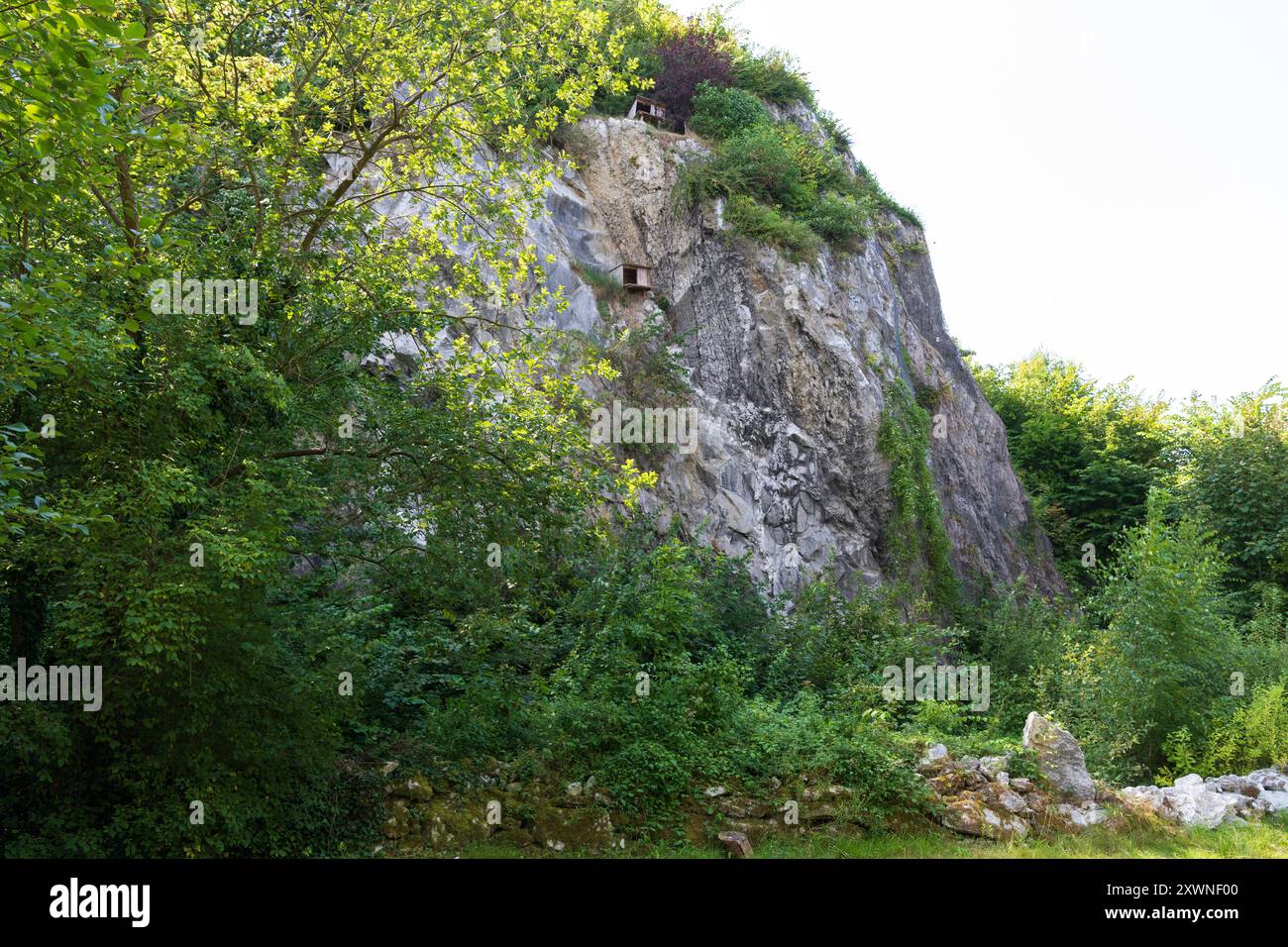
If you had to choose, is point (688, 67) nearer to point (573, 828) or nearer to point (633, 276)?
point (633, 276)

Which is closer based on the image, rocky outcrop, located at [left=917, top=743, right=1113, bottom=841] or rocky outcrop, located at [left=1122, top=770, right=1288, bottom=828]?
rocky outcrop, located at [left=917, top=743, right=1113, bottom=841]

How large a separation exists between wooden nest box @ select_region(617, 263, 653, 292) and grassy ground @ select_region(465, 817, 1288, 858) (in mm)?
14978

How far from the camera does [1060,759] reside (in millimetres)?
10109

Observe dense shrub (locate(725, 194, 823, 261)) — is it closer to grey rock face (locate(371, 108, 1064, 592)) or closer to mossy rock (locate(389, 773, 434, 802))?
grey rock face (locate(371, 108, 1064, 592))

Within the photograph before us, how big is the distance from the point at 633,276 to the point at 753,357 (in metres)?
3.52

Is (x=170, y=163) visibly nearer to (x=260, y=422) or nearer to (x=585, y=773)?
(x=260, y=422)

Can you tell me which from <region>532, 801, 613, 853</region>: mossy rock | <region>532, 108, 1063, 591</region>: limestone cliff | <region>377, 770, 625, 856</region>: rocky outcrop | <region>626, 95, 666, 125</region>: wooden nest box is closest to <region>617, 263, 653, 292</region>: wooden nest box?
<region>532, 108, 1063, 591</region>: limestone cliff

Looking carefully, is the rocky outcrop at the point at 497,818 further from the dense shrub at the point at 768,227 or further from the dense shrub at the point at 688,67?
the dense shrub at the point at 688,67

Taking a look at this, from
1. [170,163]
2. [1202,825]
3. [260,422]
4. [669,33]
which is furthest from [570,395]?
[669,33]

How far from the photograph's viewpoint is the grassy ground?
28.7ft

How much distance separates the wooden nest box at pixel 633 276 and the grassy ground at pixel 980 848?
49.1 ft

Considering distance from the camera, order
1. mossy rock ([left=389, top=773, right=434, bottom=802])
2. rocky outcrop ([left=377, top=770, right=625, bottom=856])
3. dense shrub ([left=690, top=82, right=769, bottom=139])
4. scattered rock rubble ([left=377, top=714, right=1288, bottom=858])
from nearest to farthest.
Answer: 1. rocky outcrop ([left=377, top=770, right=625, bottom=856])
2. scattered rock rubble ([left=377, top=714, right=1288, bottom=858])
3. mossy rock ([left=389, top=773, right=434, bottom=802])
4. dense shrub ([left=690, top=82, right=769, bottom=139])

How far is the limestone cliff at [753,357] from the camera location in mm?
20031

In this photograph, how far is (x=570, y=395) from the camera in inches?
413
